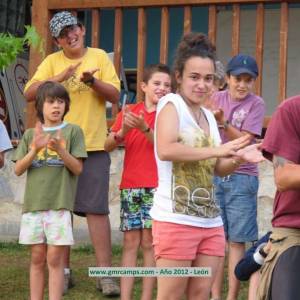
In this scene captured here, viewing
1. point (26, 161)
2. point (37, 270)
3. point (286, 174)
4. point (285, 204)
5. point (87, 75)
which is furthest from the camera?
point (87, 75)

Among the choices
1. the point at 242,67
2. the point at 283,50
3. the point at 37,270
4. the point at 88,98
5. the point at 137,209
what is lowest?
the point at 37,270

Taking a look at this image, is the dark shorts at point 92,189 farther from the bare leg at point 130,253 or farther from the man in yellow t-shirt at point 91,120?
the bare leg at point 130,253

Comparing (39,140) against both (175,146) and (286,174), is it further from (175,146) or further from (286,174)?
(286,174)

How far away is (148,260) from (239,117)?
3.80 ft

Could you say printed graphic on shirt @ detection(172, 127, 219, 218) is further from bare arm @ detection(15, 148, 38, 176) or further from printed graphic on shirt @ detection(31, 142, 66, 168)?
printed graphic on shirt @ detection(31, 142, 66, 168)

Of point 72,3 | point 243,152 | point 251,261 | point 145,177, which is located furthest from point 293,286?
point 72,3

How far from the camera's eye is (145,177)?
584 centimetres

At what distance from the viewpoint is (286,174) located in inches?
144

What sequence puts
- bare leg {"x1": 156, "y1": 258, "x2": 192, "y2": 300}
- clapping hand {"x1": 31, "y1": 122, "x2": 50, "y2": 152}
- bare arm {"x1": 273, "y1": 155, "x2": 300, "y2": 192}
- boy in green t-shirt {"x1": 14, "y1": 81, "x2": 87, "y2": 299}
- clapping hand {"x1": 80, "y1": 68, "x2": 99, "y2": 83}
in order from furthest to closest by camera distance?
clapping hand {"x1": 80, "y1": 68, "x2": 99, "y2": 83}
boy in green t-shirt {"x1": 14, "y1": 81, "x2": 87, "y2": 299}
clapping hand {"x1": 31, "y1": 122, "x2": 50, "y2": 152}
bare leg {"x1": 156, "y1": 258, "x2": 192, "y2": 300}
bare arm {"x1": 273, "y1": 155, "x2": 300, "y2": 192}

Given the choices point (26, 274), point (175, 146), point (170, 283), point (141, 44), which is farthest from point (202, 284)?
point (141, 44)

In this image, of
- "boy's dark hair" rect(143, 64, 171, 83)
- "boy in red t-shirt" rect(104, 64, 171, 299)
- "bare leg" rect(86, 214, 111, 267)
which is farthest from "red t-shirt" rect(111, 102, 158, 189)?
"bare leg" rect(86, 214, 111, 267)

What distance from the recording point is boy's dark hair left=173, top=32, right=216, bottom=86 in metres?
4.50

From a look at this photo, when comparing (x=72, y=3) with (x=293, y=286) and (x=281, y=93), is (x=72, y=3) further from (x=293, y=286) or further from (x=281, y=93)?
(x=293, y=286)

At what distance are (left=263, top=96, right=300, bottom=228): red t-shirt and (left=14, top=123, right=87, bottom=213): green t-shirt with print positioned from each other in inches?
83.9
